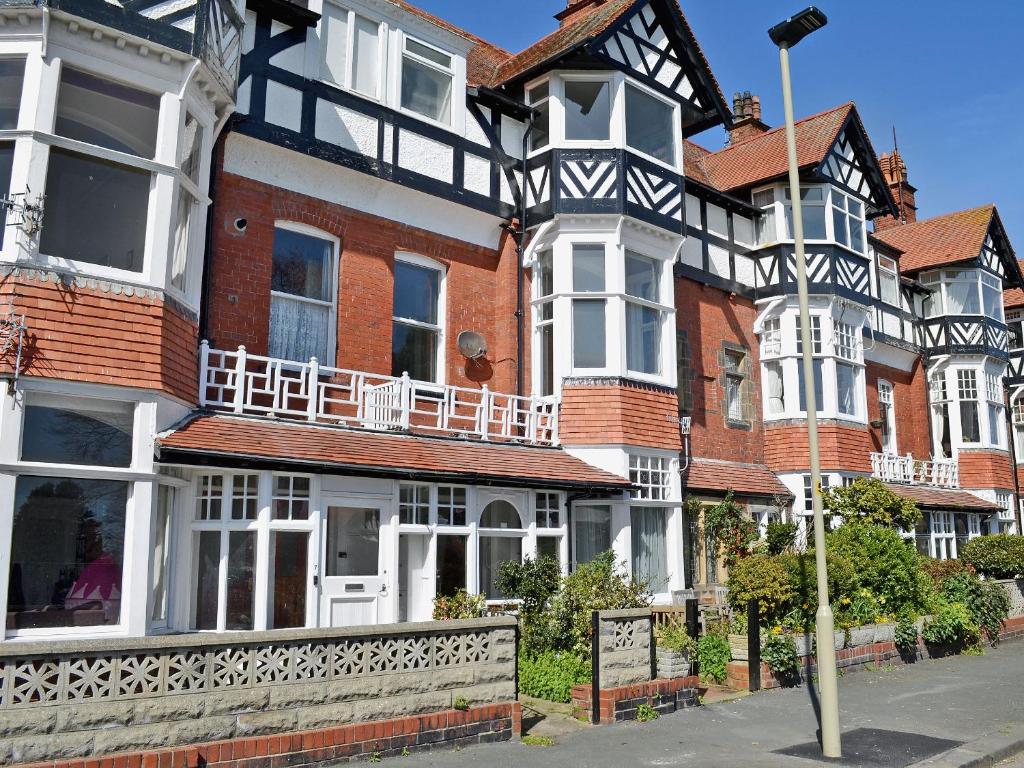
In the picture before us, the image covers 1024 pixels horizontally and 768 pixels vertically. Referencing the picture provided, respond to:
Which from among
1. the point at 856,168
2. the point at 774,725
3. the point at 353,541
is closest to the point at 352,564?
the point at 353,541

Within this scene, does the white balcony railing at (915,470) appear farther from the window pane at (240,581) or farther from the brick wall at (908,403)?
the window pane at (240,581)

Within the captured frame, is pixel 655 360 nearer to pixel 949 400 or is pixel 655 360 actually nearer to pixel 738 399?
pixel 738 399

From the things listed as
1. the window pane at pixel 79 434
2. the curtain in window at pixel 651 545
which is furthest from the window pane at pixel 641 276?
the window pane at pixel 79 434

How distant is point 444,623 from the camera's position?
8664 millimetres

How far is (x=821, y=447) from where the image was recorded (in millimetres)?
19594

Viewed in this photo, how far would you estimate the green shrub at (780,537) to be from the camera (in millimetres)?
17531

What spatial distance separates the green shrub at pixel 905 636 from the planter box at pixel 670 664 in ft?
18.1

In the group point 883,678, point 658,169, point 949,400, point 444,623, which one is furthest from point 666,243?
point 949,400

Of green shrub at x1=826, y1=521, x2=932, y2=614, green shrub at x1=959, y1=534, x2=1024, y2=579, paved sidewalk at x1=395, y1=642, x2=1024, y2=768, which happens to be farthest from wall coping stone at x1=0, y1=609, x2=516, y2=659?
green shrub at x1=959, y1=534, x2=1024, y2=579

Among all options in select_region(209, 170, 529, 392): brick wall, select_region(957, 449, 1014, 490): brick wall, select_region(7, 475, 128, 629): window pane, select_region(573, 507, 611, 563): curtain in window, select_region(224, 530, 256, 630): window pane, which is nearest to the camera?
select_region(7, 475, 128, 629): window pane

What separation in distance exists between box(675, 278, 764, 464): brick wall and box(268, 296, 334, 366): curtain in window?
7822 mm

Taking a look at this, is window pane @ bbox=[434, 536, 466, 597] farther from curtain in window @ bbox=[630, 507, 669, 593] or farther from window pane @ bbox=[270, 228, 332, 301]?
window pane @ bbox=[270, 228, 332, 301]

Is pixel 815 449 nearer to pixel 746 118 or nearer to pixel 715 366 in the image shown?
pixel 715 366

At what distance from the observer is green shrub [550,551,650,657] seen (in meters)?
11.4
